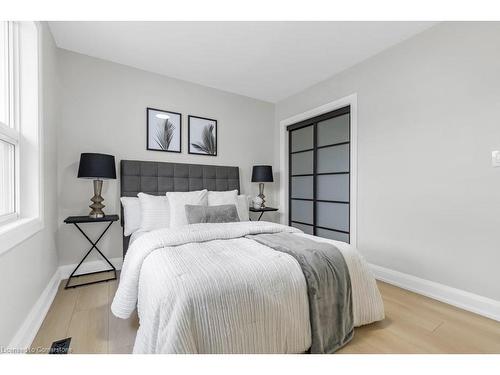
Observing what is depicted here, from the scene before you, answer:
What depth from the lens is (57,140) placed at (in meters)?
2.47

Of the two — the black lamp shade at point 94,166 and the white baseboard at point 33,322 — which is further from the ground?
the black lamp shade at point 94,166

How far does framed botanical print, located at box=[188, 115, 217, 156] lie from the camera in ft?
10.8

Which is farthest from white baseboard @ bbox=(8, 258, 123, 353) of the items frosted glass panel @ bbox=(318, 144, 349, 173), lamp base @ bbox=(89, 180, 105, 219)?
frosted glass panel @ bbox=(318, 144, 349, 173)

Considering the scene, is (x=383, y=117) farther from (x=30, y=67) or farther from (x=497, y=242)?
(x=30, y=67)

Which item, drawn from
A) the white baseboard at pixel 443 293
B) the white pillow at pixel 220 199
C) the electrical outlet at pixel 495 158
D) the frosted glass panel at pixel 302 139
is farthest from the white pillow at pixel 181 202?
the electrical outlet at pixel 495 158

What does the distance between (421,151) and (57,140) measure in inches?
148

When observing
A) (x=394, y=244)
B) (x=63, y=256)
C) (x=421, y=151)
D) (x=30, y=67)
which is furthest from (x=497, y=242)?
(x=63, y=256)

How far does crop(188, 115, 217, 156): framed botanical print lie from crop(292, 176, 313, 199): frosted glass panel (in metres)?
1.43

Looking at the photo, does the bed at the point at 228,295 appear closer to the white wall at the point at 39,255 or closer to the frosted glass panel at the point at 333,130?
the white wall at the point at 39,255

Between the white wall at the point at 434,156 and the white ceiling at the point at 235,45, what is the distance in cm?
34

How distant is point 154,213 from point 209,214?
61 cm

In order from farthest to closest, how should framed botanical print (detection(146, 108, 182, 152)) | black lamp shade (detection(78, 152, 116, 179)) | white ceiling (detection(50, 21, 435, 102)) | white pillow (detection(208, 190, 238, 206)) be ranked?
framed botanical print (detection(146, 108, 182, 152)), white pillow (detection(208, 190, 238, 206)), black lamp shade (detection(78, 152, 116, 179)), white ceiling (detection(50, 21, 435, 102))

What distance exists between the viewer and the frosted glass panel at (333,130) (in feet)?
10.0

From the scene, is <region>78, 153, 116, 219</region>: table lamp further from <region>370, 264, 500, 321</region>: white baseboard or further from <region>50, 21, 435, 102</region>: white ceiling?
<region>370, 264, 500, 321</region>: white baseboard
